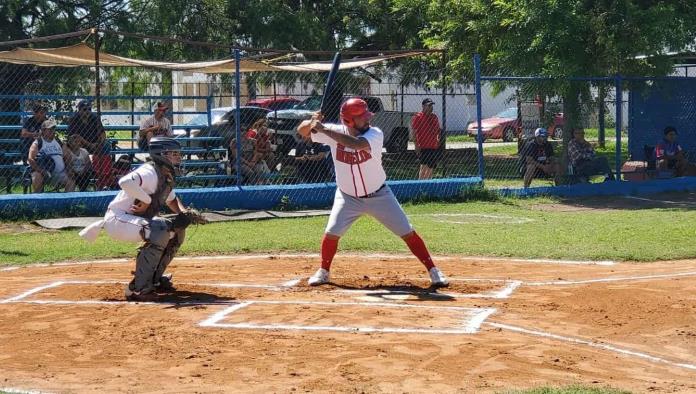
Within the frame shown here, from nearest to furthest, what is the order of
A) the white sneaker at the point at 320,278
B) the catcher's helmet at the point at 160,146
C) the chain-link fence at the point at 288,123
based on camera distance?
the catcher's helmet at the point at 160,146
the white sneaker at the point at 320,278
the chain-link fence at the point at 288,123

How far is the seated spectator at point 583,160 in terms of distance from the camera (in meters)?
20.1

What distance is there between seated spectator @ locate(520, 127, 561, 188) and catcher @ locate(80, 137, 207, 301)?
37.3 feet

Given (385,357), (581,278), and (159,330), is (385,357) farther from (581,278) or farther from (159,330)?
(581,278)

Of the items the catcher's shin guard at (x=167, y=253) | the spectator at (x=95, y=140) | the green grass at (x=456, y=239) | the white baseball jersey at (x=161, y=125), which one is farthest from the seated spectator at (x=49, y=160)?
the catcher's shin guard at (x=167, y=253)

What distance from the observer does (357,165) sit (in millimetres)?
9844

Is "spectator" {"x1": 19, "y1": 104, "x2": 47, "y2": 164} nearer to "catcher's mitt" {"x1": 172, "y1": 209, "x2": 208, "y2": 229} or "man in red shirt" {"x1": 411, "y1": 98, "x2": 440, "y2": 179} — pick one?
"man in red shirt" {"x1": 411, "y1": 98, "x2": 440, "y2": 179}

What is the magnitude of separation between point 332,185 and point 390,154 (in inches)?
322

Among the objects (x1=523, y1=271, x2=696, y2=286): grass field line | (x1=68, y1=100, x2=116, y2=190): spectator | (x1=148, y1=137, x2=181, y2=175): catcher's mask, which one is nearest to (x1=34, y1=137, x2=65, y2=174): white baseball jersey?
(x1=68, y1=100, x2=116, y2=190): spectator

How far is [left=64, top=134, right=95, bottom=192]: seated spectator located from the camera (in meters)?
16.9

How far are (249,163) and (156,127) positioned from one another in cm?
179

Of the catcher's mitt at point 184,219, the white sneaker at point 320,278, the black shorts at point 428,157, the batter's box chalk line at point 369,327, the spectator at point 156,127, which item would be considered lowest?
the batter's box chalk line at point 369,327

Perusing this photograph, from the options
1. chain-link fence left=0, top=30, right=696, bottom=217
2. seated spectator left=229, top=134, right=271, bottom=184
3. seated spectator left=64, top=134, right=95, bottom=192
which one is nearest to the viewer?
seated spectator left=64, top=134, right=95, bottom=192

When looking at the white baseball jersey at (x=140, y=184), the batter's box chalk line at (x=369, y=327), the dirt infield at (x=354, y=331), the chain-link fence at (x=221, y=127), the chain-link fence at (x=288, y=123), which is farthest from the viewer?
the chain-link fence at (x=288, y=123)

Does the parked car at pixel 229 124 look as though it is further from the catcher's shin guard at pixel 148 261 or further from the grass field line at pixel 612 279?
the grass field line at pixel 612 279
